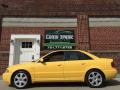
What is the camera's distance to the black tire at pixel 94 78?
10.7 meters

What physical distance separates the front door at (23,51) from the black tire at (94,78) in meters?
5.99

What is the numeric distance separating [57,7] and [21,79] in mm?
6933

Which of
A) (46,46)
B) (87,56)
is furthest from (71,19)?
(87,56)

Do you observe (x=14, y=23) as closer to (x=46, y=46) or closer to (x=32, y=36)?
(x=32, y=36)

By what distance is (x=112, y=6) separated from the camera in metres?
16.5

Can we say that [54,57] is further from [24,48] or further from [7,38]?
[7,38]

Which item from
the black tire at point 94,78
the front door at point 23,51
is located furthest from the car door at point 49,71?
the front door at point 23,51

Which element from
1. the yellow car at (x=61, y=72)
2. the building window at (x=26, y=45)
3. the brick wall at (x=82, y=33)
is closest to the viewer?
the yellow car at (x=61, y=72)

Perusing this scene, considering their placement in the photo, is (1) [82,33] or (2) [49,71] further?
(1) [82,33]

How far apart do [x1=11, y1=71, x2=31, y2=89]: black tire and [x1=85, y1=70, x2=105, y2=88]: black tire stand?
245 centimetres

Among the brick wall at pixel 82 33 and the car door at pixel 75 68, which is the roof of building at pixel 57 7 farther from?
the car door at pixel 75 68

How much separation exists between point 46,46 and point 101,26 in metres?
3.62

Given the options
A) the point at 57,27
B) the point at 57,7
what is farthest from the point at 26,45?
the point at 57,7

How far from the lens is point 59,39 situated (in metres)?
16.1
